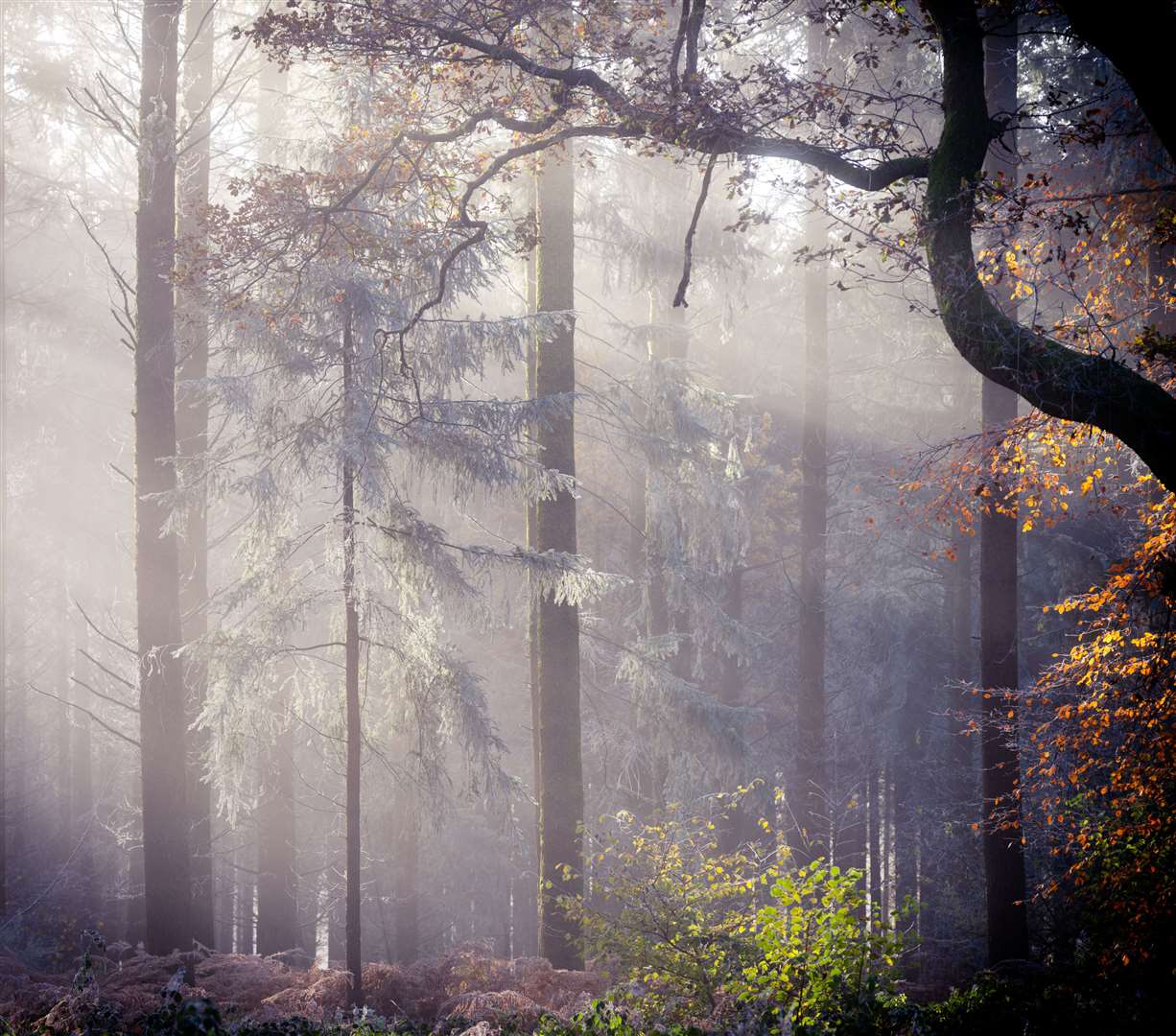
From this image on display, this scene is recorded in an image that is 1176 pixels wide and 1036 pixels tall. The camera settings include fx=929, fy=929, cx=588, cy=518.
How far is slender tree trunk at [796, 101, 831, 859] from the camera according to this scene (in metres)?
15.8

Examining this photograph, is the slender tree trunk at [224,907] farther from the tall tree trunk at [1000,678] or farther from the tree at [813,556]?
the tall tree trunk at [1000,678]

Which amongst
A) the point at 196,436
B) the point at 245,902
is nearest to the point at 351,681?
the point at 196,436

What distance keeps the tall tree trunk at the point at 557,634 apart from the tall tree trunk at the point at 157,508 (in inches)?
140

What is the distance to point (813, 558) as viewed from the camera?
1608 centimetres

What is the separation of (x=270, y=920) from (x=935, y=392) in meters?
20.6

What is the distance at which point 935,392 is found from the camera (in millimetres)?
25547

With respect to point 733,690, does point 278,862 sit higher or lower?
lower

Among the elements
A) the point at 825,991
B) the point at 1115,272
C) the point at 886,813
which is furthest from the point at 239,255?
the point at 886,813

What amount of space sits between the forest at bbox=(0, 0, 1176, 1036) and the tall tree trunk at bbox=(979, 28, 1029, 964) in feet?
0.19

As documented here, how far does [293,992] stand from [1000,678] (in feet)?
26.6

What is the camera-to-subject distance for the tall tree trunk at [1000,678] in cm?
1027

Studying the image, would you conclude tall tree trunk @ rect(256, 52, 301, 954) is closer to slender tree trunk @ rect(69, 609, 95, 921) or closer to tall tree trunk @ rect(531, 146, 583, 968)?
tall tree trunk @ rect(531, 146, 583, 968)

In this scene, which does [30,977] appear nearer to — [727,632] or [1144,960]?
[1144,960]

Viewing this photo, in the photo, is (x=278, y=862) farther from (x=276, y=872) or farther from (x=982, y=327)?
(x=982, y=327)
